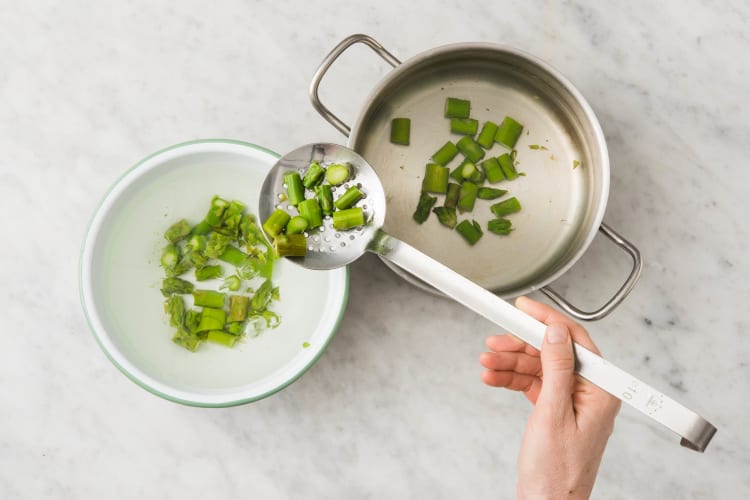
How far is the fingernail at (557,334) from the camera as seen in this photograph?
930 mm

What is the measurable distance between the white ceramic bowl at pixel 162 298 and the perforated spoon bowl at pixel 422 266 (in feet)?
0.19

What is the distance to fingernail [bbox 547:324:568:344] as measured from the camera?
0.93 meters

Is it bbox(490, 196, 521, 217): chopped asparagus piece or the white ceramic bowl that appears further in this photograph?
bbox(490, 196, 521, 217): chopped asparagus piece

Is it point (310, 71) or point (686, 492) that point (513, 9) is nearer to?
point (310, 71)

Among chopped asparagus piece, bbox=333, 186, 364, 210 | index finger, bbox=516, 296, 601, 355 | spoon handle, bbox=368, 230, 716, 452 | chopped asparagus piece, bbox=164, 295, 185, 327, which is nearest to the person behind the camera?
spoon handle, bbox=368, 230, 716, 452

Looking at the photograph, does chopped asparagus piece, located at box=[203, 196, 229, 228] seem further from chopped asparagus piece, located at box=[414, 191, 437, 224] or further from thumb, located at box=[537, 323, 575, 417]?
thumb, located at box=[537, 323, 575, 417]

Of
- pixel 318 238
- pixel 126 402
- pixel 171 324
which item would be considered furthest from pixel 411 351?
pixel 126 402

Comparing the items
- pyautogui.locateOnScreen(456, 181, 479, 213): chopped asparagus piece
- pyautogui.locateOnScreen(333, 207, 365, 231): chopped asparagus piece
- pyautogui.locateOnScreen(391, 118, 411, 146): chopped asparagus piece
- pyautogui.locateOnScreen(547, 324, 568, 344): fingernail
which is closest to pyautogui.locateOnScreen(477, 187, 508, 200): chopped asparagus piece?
pyautogui.locateOnScreen(456, 181, 479, 213): chopped asparagus piece

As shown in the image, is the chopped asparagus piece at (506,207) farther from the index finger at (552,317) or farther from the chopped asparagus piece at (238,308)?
the chopped asparagus piece at (238,308)

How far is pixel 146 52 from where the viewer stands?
1.32m

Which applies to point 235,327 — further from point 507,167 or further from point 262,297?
point 507,167

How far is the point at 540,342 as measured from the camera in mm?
958

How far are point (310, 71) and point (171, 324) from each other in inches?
22.3

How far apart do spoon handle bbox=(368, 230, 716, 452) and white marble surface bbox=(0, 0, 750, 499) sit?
252mm
